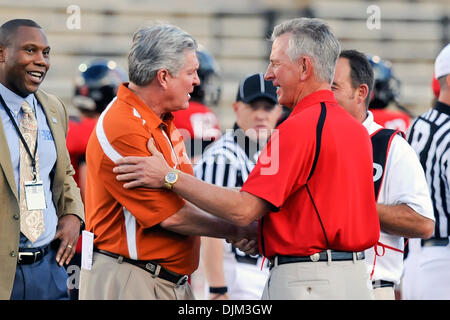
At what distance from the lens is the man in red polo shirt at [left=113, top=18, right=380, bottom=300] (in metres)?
3.50

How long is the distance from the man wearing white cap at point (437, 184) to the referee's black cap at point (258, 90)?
3.09ft

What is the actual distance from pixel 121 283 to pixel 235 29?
356 inches

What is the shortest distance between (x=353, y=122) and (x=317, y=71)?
0.94ft

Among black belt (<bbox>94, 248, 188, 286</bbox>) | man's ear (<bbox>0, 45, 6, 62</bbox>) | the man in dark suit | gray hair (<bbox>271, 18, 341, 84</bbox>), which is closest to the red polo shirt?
gray hair (<bbox>271, 18, 341, 84</bbox>)

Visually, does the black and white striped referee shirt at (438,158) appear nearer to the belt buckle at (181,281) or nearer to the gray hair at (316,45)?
the gray hair at (316,45)

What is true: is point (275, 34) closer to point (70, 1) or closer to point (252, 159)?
point (252, 159)

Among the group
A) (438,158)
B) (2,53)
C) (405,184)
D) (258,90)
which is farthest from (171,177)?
(258,90)

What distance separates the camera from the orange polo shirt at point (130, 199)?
11.8ft

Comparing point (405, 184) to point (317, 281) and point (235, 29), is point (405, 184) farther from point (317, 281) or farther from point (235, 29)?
point (235, 29)

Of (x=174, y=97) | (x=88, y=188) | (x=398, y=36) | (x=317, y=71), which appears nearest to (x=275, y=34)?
(x=317, y=71)

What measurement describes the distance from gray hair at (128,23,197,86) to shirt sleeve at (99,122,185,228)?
0.31 meters

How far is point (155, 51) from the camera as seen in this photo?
3.78 m

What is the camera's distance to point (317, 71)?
3752mm

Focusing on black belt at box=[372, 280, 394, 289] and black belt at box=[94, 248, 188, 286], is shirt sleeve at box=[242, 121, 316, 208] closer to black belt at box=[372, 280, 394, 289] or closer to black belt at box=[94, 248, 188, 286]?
black belt at box=[94, 248, 188, 286]
